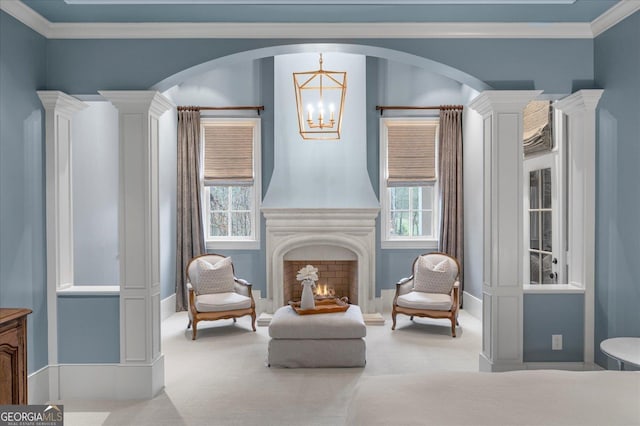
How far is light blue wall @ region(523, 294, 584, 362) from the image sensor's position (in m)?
3.70

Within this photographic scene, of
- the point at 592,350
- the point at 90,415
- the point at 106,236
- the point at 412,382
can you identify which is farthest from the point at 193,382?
the point at 592,350

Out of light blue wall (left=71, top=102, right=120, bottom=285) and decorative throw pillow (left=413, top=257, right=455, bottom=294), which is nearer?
light blue wall (left=71, top=102, right=120, bottom=285)

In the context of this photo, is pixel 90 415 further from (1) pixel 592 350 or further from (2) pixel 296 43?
(1) pixel 592 350

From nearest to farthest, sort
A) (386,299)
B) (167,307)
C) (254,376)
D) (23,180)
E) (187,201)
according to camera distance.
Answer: (23,180)
(254,376)
(167,307)
(187,201)
(386,299)

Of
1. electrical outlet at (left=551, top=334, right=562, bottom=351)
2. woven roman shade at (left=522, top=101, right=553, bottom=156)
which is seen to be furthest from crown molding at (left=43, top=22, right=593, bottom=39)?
electrical outlet at (left=551, top=334, right=562, bottom=351)

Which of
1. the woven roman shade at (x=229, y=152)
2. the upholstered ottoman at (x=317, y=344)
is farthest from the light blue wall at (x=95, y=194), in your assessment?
the upholstered ottoman at (x=317, y=344)

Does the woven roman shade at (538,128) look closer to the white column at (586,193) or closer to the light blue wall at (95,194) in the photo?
the white column at (586,193)

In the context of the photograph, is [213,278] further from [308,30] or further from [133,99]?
[308,30]

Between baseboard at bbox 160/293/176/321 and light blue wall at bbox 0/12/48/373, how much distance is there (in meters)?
2.60

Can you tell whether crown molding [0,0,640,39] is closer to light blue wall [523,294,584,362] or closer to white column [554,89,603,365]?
white column [554,89,603,365]

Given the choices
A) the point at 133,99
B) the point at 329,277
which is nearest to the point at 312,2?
the point at 133,99

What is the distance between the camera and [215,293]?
584 centimetres

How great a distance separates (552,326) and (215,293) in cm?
380

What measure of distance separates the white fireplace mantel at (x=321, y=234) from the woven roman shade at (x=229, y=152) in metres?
0.84
